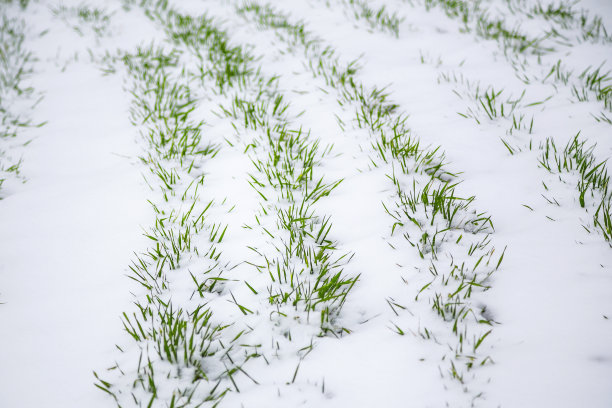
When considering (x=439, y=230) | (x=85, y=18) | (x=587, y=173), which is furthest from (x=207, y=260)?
(x=85, y=18)

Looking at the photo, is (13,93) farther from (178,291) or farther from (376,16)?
(376,16)

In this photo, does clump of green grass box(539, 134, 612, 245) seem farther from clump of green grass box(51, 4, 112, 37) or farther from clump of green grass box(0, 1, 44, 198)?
clump of green grass box(51, 4, 112, 37)

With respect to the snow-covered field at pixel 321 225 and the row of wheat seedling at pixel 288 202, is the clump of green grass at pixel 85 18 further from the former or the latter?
the row of wheat seedling at pixel 288 202

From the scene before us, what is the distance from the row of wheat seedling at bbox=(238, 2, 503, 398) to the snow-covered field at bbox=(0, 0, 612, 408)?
0.02m

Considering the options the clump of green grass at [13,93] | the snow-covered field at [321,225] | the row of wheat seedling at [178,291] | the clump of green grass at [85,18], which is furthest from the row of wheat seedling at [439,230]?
the clump of green grass at [85,18]

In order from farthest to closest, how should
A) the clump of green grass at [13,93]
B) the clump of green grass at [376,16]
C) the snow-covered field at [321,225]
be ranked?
1. the clump of green grass at [376,16]
2. the clump of green grass at [13,93]
3. the snow-covered field at [321,225]

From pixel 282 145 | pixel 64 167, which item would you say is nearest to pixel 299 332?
pixel 282 145

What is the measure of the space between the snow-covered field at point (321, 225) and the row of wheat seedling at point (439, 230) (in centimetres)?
2

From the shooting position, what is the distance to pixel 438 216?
1952 mm

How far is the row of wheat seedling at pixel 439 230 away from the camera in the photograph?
1428mm

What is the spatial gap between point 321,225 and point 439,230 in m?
0.70

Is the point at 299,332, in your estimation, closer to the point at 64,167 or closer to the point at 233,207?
the point at 233,207

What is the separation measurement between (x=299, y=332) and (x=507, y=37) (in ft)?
13.0

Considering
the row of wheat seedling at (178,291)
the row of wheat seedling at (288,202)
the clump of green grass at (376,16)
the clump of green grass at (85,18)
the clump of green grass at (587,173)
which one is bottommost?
the row of wheat seedling at (178,291)
